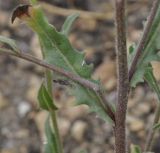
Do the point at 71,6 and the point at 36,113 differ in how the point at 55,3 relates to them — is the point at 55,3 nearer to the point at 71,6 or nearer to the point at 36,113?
the point at 71,6

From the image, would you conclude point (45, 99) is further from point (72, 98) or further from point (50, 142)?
point (72, 98)

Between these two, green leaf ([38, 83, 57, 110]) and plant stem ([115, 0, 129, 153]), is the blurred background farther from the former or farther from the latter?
plant stem ([115, 0, 129, 153])

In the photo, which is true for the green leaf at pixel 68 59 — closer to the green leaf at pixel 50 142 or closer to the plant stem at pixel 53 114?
the plant stem at pixel 53 114

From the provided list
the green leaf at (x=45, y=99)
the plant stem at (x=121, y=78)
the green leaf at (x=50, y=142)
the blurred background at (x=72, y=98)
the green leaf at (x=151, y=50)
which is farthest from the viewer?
the blurred background at (x=72, y=98)

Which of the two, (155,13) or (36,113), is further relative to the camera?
(36,113)

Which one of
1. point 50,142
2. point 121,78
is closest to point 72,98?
point 50,142

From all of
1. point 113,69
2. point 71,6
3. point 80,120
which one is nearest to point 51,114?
point 80,120

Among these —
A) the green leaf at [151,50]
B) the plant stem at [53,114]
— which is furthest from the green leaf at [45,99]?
the green leaf at [151,50]

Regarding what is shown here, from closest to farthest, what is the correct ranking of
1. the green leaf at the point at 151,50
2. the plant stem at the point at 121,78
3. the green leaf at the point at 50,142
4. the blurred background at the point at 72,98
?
the plant stem at the point at 121,78 → the green leaf at the point at 151,50 → the green leaf at the point at 50,142 → the blurred background at the point at 72,98
